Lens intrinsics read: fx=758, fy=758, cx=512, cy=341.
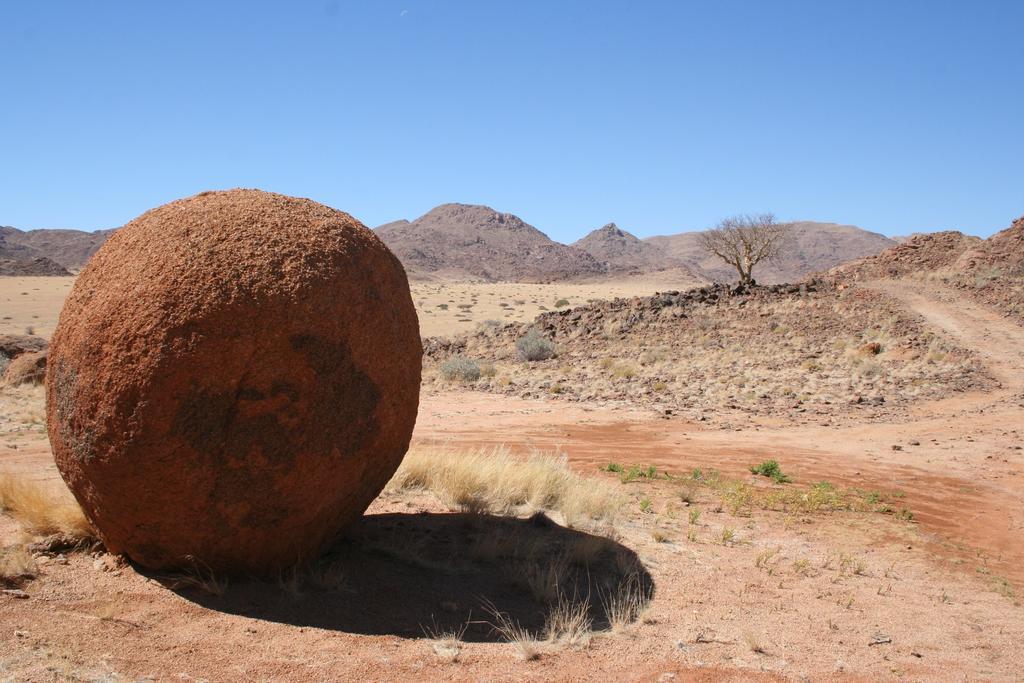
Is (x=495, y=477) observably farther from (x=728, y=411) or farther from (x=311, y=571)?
(x=728, y=411)

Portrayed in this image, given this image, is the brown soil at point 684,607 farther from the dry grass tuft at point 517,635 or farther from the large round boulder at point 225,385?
the large round boulder at point 225,385

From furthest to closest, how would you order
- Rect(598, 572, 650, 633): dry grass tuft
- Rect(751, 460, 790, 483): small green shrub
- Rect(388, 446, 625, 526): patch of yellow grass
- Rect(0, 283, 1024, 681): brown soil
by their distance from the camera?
Rect(751, 460, 790, 483): small green shrub → Rect(388, 446, 625, 526): patch of yellow grass → Rect(598, 572, 650, 633): dry grass tuft → Rect(0, 283, 1024, 681): brown soil

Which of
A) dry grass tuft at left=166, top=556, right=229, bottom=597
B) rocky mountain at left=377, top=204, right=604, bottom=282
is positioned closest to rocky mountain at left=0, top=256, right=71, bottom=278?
rocky mountain at left=377, top=204, right=604, bottom=282

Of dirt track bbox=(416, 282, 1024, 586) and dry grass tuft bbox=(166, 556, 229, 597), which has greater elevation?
dry grass tuft bbox=(166, 556, 229, 597)

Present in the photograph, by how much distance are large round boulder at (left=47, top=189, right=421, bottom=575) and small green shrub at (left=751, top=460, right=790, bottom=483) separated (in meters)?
5.26

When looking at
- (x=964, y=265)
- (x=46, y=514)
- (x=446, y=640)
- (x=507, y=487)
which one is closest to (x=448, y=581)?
(x=446, y=640)

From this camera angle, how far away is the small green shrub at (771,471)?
27.5 feet

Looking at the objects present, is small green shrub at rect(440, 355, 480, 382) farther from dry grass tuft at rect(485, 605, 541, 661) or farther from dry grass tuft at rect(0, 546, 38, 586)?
dry grass tuft at rect(0, 546, 38, 586)

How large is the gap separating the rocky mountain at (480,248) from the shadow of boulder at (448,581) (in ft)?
272

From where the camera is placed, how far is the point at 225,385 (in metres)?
4.07

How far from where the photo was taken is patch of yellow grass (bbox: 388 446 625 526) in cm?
662

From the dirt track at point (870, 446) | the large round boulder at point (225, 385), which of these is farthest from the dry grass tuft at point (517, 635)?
the dirt track at point (870, 446)

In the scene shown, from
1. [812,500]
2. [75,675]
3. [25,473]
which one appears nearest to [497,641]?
[75,675]

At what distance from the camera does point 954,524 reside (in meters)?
7.07
